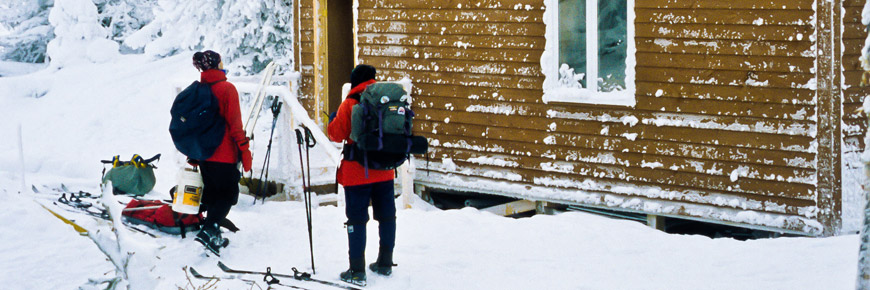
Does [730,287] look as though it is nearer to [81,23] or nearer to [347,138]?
Answer: [347,138]

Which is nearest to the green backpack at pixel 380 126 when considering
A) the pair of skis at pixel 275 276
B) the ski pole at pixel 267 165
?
the pair of skis at pixel 275 276

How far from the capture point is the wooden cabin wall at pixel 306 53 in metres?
12.1

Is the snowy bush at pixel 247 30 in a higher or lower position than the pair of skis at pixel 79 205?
higher

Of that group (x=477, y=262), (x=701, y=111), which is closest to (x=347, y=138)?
(x=477, y=262)

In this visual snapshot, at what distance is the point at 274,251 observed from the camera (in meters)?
7.52

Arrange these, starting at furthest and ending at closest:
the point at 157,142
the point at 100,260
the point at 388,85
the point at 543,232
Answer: the point at 157,142, the point at 543,232, the point at 100,260, the point at 388,85

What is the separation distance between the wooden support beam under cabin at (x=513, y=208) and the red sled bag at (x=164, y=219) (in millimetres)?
4090

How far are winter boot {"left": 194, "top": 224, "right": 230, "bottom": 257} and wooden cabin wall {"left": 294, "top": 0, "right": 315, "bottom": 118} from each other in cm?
495

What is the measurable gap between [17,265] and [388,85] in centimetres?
288

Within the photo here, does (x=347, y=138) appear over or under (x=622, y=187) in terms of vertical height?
over

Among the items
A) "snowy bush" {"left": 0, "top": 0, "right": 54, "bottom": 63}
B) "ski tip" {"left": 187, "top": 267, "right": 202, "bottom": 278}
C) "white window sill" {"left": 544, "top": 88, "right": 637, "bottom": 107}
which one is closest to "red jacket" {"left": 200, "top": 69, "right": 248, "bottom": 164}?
"ski tip" {"left": 187, "top": 267, "right": 202, "bottom": 278}

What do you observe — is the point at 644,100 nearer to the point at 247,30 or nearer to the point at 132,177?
the point at 132,177

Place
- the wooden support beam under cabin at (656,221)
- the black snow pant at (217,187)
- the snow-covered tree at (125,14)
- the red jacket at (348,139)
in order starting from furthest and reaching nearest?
the snow-covered tree at (125,14) < the wooden support beam under cabin at (656,221) < the black snow pant at (217,187) < the red jacket at (348,139)

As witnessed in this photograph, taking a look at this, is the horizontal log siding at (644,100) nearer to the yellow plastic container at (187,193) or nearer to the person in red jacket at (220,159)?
the person in red jacket at (220,159)
